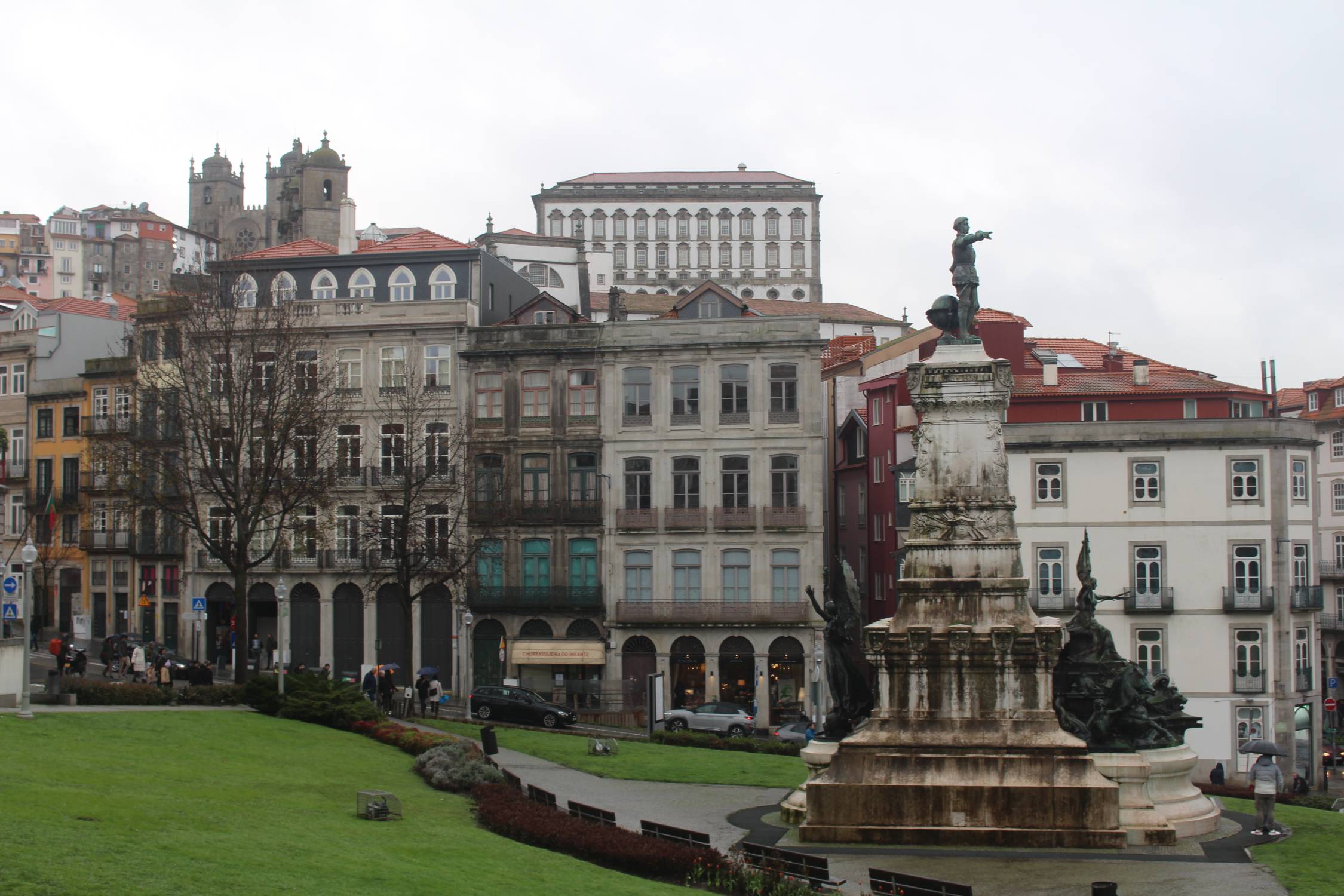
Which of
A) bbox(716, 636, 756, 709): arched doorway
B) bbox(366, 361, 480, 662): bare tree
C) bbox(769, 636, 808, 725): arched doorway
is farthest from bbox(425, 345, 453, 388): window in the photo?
bbox(769, 636, 808, 725): arched doorway

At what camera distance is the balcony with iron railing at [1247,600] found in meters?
47.3

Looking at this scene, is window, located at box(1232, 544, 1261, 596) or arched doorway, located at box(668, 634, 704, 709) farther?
arched doorway, located at box(668, 634, 704, 709)

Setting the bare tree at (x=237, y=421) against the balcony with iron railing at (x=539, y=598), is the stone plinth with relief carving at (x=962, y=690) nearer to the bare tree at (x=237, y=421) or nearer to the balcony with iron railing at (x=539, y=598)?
the bare tree at (x=237, y=421)

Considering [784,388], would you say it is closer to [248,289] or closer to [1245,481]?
[1245,481]

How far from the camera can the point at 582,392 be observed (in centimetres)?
5434

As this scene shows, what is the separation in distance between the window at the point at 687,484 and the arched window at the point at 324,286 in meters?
14.6

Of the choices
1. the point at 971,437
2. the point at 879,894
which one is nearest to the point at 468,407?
the point at 971,437

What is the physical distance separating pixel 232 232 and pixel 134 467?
130 m

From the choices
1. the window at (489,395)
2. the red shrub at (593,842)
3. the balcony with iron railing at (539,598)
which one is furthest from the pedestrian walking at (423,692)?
the red shrub at (593,842)

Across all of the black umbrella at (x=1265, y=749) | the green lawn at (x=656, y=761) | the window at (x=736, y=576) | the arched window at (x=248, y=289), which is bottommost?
the green lawn at (x=656, y=761)

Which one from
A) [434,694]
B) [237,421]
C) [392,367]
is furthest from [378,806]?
[392,367]

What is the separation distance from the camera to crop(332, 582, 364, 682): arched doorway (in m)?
54.8

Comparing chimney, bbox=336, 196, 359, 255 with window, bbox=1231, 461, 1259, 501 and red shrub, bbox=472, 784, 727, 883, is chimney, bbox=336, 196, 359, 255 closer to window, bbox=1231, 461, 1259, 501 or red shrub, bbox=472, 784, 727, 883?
window, bbox=1231, 461, 1259, 501

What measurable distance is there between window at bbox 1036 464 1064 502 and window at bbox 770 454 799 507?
8.15 metres
